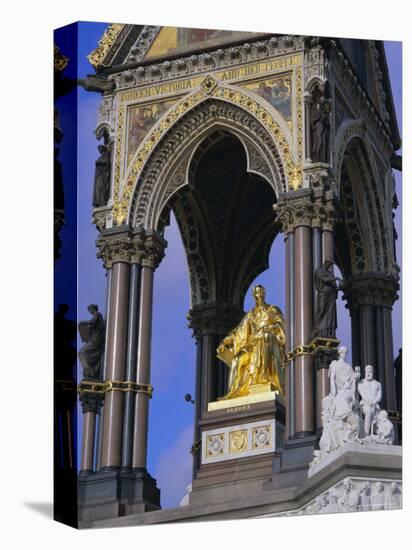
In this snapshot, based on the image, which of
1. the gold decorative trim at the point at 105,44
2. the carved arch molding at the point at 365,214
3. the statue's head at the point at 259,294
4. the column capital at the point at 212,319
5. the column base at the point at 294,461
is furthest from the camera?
the column capital at the point at 212,319

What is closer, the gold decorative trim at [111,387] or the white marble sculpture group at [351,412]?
the white marble sculpture group at [351,412]

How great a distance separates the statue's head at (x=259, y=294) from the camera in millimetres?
23094

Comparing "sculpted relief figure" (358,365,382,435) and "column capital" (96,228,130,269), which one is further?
"column capital" (96,228,130,269)

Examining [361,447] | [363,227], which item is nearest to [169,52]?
[363,227]

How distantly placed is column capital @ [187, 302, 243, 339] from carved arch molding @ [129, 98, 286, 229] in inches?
93.1

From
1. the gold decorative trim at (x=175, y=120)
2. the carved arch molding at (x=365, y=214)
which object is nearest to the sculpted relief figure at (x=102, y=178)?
the gold decorative trim at (x=175, y=120)

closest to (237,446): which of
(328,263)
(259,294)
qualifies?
(259,294)

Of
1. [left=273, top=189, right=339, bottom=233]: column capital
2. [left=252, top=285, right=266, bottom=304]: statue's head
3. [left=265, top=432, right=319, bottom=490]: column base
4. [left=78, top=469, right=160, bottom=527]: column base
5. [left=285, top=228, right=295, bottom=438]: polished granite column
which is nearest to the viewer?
[left=78, top=469, right=160, bottom=527]: column base

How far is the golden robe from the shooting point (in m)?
22.6

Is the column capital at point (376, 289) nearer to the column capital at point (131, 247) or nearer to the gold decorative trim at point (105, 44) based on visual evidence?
the column capital at point (131, 247)

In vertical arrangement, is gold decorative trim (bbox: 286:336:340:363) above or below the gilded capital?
below

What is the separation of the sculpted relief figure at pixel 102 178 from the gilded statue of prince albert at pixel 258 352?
8.84 ft

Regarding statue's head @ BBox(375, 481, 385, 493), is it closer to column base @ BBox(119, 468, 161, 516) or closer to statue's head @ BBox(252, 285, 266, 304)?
column base @ BBox(119, 468, 161, 516)

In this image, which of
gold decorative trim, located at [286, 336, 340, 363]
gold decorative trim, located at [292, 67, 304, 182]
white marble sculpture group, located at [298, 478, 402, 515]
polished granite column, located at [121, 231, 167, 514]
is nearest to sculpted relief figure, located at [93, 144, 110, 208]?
polished granite column, located at [121, 231, 167, 514]
